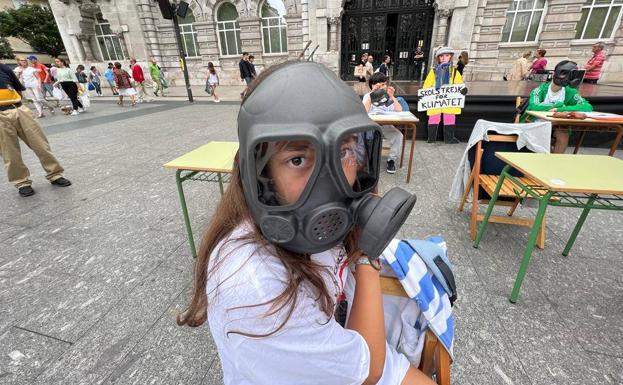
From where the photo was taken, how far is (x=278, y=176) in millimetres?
752

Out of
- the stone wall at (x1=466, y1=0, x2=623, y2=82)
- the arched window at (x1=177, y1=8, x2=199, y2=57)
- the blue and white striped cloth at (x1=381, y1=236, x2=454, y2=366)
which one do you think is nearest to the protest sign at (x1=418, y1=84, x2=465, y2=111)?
the blue and white striped cloth at (x1=381, y1=236, x2=454, y2=366)

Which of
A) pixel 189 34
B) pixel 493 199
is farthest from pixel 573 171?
pixel 189 34

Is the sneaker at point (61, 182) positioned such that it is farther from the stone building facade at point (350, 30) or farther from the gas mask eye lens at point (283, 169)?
the stone building facade at point (350, 30)

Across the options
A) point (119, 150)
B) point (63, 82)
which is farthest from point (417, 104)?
point (63, 82)

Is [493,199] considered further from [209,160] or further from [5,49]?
[5,49]

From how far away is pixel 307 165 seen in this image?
2.40 feet

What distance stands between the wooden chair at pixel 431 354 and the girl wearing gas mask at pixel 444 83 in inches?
206

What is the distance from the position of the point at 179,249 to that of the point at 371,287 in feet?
6.97

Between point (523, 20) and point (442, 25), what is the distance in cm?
362

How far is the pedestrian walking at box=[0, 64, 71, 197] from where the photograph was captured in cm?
350

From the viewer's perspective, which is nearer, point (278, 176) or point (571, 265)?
point (278, 176)

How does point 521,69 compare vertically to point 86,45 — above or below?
below

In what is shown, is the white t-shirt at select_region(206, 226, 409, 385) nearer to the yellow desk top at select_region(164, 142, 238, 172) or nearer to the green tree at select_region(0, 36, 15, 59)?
the yellow desk top at select_region(164, 142, 238, 172)

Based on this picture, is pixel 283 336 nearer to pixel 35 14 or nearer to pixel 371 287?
pixel 371 287
